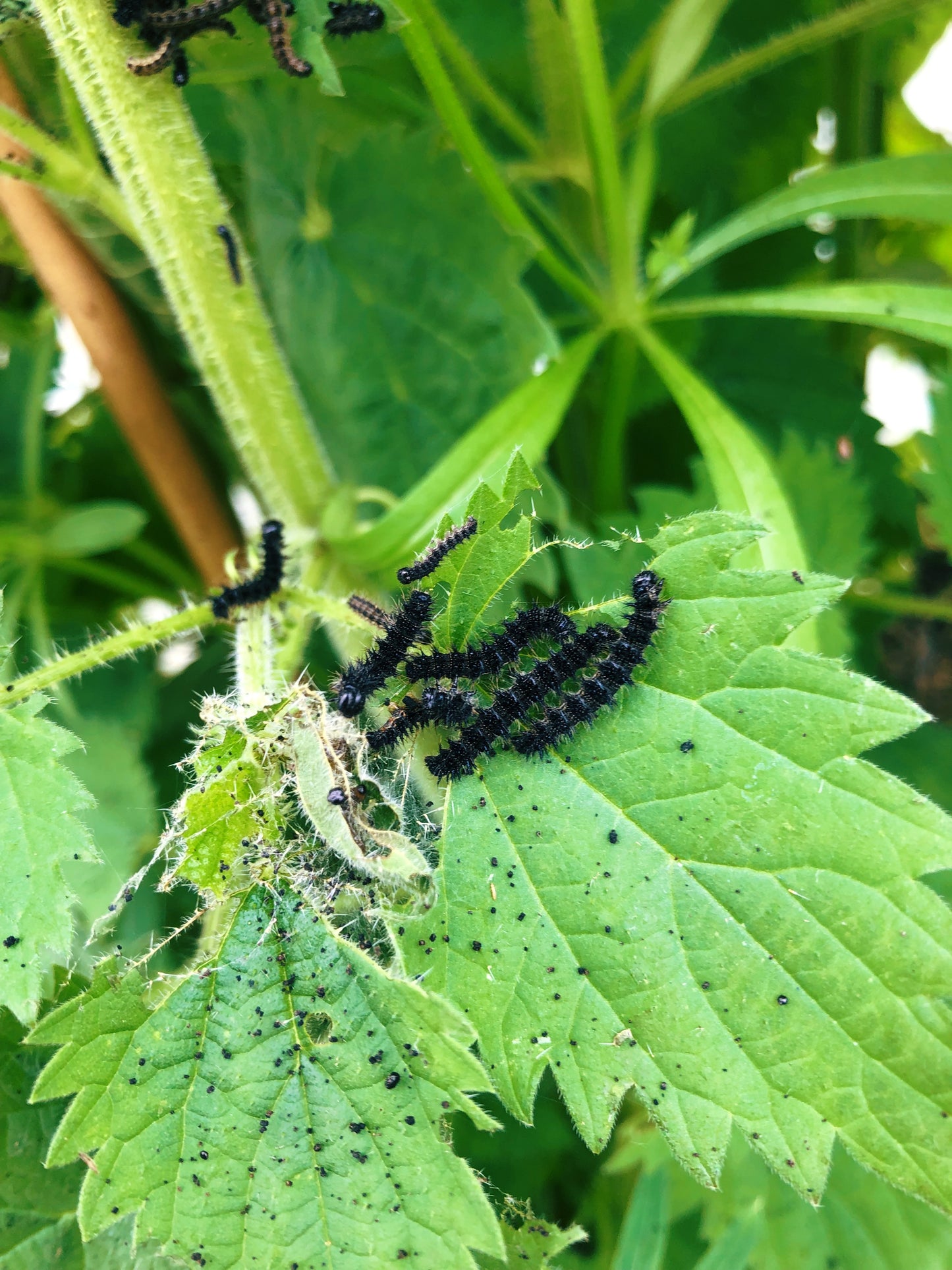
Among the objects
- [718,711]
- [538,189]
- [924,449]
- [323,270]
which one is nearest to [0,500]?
[323,270]

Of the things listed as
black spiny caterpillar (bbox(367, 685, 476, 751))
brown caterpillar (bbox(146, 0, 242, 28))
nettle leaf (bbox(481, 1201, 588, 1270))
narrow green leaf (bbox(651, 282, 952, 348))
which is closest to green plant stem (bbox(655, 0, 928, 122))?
narrow green leaf (bbox(651, 282, 952, 348))

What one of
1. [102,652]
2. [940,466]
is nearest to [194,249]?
[102,652]

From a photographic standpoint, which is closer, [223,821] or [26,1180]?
[223,821]

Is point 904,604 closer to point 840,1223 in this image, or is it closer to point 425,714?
point 840,1223

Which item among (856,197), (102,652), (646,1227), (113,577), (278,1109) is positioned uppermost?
(856,197)

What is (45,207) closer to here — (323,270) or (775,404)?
(323,270)

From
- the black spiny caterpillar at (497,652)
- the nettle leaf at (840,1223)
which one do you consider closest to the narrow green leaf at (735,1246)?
the nettle leaf at (840,1223)
